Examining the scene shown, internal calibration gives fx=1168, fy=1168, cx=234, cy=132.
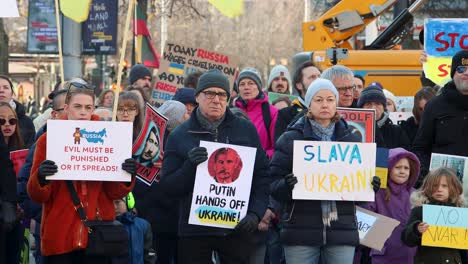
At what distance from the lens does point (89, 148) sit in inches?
321

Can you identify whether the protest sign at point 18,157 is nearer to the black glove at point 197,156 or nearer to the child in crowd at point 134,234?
the child in crowd at point 134,234

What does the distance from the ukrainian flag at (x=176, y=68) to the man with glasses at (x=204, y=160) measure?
510 centimetres

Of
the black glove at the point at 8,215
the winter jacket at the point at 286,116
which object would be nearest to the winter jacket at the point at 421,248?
the winter jacket at the point at 286,116

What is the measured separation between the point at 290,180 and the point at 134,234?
1549mm

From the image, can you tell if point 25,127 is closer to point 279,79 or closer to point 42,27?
point 279,79

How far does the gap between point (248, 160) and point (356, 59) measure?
9.37 metres

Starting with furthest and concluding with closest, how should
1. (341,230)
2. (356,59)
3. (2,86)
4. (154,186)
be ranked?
(356,59), (2,86), (154,186), (341,230)

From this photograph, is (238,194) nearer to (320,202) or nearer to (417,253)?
(320,202)

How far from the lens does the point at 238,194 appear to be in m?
8.39

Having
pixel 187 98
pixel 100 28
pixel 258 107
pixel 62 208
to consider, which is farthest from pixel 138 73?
pixel 100 28

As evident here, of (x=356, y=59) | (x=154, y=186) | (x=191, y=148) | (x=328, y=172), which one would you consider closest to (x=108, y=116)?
(x=154, y=186)

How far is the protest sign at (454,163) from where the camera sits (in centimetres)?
913

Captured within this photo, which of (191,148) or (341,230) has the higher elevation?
(191,148)

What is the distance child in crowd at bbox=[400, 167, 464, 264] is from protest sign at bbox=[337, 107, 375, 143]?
2.41 ft
